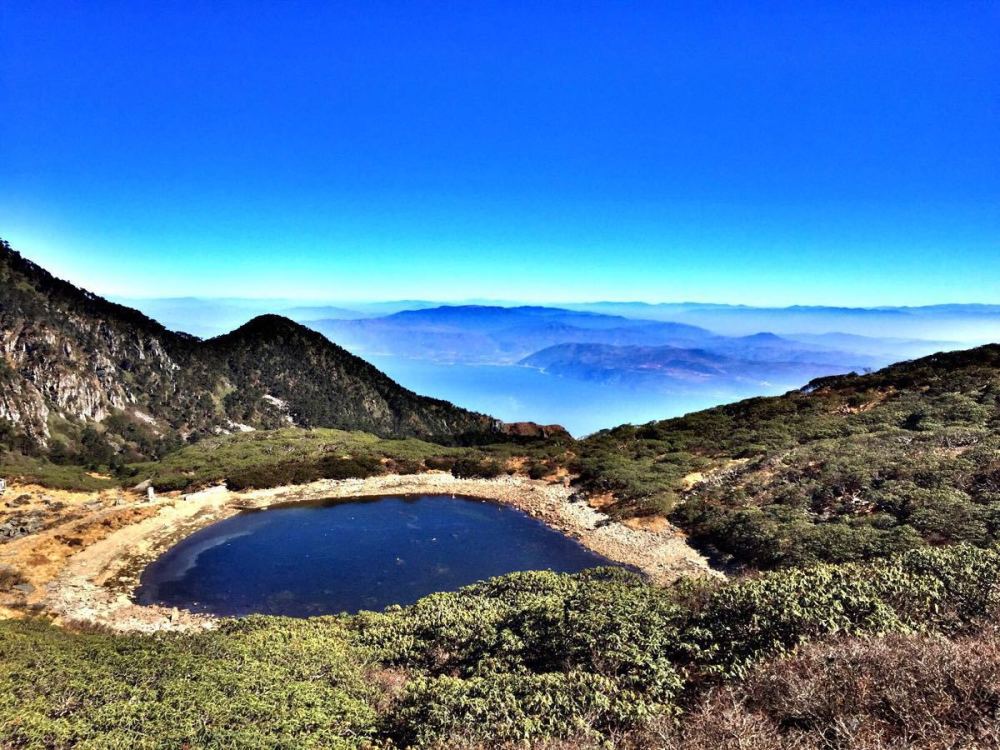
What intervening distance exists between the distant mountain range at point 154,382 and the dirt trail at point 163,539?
23604mm

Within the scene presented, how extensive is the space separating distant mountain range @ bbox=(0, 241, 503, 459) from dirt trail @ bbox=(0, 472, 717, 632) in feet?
77.4

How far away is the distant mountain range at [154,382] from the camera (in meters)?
52.3

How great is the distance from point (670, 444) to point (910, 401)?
17.1 meters

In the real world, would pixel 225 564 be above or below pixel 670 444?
below

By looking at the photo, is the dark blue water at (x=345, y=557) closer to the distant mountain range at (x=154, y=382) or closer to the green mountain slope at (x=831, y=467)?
the green mountain slope at (x=831, y=467)

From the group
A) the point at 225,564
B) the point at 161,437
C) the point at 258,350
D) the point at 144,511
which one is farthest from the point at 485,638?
the point at 258,350

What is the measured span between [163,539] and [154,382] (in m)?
47.6

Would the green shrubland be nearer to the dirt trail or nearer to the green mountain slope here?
the dirt trail

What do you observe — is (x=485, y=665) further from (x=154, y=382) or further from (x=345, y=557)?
(x=154, y=382)

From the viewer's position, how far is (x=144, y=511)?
29.4 meters

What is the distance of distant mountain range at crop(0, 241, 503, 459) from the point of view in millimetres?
52312

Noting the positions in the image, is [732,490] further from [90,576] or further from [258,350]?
[258,350]

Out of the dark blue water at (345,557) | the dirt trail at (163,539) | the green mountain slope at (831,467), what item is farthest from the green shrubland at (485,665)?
the green mountain slope at (831,467)

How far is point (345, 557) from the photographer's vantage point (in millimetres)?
25141
